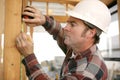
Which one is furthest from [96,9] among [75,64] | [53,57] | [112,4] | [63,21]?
[53,57]

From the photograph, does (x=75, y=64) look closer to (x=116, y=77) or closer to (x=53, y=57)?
(x=116, y=77)

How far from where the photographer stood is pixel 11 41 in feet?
3.43

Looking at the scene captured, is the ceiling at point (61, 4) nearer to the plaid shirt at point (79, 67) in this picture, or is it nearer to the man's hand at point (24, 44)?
the plaid shirt at point (79, 67)

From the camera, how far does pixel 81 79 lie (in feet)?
3.65

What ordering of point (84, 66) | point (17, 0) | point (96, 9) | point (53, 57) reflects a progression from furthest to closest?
1. point (53, 57)
2. point (96, 9)
3. point (84, 66)
4. point (17, 0)

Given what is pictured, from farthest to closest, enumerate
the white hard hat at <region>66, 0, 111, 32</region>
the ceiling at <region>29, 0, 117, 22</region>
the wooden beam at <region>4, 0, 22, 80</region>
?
1. the ceiling at <region>29, 0, 117, 22</region>
2. the white hard hat at <region>66, 0, 111, 32</region>
3. the wooden beam at <region>4, 0, 22, 80</region>

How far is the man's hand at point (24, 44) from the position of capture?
1.04 m

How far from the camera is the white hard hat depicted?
127 cm

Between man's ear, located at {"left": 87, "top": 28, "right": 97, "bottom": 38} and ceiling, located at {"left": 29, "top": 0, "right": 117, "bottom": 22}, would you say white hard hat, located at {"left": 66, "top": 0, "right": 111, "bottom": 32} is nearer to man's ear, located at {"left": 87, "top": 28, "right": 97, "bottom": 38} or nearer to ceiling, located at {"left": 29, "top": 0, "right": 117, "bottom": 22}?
man's ear, located at {"left": 87, "top": 28, "right": 97, "bottom": 38}

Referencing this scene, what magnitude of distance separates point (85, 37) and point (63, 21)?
2435 millimetres

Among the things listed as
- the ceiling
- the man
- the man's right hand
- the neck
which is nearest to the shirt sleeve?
the man

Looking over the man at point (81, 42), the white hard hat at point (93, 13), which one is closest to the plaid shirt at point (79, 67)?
the man at point (81, 42)

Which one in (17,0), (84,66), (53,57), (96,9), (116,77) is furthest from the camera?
(53,57)

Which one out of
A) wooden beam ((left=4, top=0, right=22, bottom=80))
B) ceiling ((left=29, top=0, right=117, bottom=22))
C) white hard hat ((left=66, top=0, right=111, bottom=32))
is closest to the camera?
wooden beam ((left=4, top=0, right=22, bottom=80))
